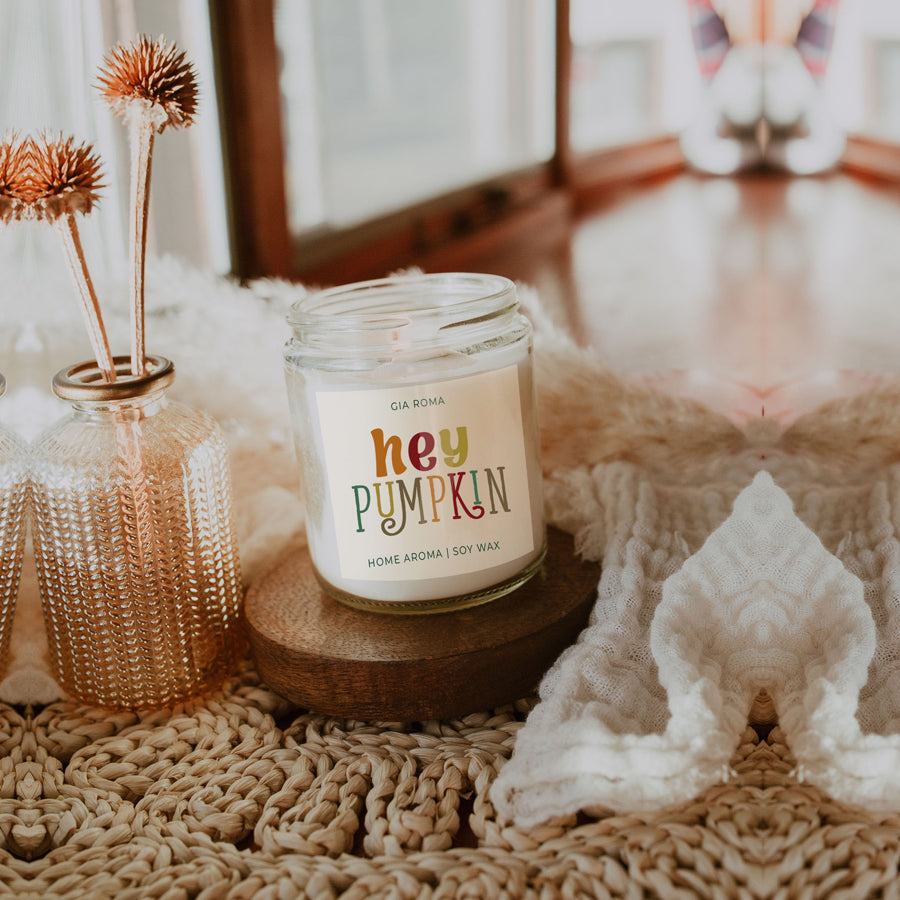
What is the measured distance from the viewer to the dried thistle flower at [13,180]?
0.44 m

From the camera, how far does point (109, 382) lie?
475 millimetres

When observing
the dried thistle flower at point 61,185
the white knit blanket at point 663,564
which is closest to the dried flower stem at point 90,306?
the dried thistle flower at point 61,185

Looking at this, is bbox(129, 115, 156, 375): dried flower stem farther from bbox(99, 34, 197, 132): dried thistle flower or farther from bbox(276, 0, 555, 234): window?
bbox(276, 0, 555, 234): window

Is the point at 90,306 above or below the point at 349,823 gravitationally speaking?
above

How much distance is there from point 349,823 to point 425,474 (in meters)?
0.15

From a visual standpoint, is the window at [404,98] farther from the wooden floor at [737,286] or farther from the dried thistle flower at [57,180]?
the dried thistle flower at [57,180]

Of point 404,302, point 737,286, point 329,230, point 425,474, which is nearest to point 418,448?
point 425,474

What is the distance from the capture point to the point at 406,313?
1.68ft

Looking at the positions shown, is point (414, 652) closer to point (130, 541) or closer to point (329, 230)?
point (130, 541)

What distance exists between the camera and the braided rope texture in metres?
0.36

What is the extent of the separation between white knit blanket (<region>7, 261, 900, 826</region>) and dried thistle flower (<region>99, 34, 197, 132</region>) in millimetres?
189

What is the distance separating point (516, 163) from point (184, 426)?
4.38ft

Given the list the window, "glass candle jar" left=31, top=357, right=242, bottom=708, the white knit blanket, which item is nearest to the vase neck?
"glass candle jar" left=31, top=357, right=242, bottom=708

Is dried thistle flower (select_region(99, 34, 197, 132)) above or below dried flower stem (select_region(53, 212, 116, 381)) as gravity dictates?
above
